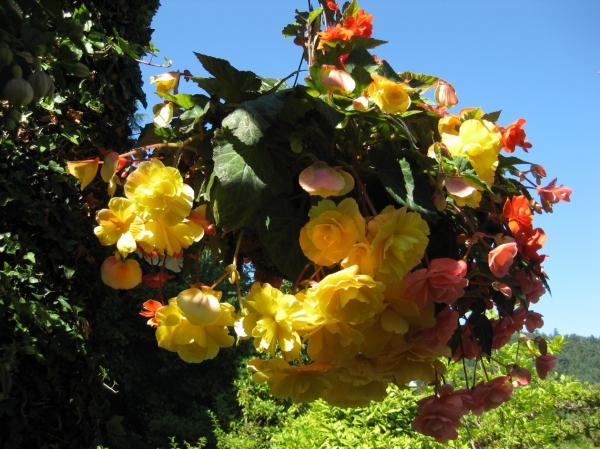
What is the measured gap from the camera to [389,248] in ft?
2.32

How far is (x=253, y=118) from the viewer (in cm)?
79

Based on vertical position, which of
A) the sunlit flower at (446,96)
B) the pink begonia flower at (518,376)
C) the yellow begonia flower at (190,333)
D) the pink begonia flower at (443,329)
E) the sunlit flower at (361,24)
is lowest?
the yellow begonia flower at (190,333)

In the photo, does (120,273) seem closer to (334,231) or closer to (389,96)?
(334,231)

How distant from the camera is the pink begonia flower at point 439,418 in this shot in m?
0.89

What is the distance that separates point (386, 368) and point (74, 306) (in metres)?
1.02

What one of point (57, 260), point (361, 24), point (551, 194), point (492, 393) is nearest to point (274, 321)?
point (492, 393)

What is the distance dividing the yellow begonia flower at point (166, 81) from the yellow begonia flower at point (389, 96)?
385mm

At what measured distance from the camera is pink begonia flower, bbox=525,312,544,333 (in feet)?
3.31

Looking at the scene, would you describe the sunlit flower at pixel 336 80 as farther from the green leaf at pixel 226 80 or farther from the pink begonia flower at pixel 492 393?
the pink begonia flower at pixel 492 393

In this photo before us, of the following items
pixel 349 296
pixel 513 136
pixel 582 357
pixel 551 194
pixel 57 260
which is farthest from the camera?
pixel 582 357

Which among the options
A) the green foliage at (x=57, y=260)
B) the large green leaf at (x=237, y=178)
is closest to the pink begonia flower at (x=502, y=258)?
the large green leaf at (x=237, y=178)

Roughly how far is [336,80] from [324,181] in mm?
174

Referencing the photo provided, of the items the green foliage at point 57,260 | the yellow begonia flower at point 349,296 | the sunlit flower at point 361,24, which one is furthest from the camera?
the green foliage at point 57,260

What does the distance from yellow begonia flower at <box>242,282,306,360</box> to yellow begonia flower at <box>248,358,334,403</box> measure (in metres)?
0.05
